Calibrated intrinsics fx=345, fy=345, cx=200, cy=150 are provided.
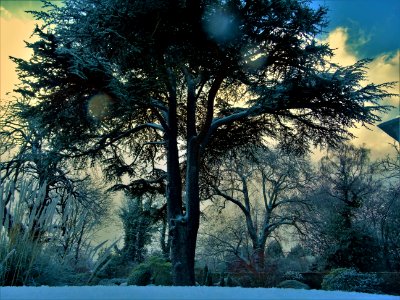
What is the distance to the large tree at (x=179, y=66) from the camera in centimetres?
689

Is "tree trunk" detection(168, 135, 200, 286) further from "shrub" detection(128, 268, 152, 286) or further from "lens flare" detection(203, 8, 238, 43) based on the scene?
"shrub" detection(128, 268, 152, 286)

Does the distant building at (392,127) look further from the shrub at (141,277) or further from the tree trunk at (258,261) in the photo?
the shrub at (141,277)

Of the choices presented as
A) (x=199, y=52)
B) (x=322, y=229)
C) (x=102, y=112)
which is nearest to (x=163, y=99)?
(x=102, y=112)

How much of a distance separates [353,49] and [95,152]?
7.33 m

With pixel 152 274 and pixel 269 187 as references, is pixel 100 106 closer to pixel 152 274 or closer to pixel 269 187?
pixel 152 274

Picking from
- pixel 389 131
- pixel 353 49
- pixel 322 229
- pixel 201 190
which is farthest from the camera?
pixel 322 229

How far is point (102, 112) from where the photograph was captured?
27.3 ft

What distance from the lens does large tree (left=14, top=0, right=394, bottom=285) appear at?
6895 mm

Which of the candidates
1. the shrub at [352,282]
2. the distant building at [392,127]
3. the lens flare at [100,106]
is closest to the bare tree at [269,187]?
the shrub at [352,282]

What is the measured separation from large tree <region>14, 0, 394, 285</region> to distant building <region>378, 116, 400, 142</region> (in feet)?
1.34

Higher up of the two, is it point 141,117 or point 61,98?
point 141,117

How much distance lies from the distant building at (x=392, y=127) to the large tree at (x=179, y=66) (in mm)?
409

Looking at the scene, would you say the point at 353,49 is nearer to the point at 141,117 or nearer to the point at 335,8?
the point at 335,8

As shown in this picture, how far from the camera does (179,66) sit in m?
7.94
